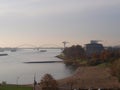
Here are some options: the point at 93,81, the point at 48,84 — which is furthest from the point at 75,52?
the point at 48,84

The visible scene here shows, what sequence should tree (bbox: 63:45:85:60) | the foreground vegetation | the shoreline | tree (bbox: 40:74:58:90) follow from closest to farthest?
tree (bbox: 40:74:58:90)
the shoreline
the foreground vegetation
tree (bbox: 63:45:85:60)

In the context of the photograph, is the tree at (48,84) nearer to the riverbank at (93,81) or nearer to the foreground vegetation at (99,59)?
the riverbank at (93,81)

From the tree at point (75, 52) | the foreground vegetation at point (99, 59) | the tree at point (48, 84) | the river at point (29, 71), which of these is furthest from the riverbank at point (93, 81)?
the tree at point (75, 52)

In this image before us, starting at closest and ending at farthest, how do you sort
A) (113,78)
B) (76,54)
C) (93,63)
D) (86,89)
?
(86,89) → (113,78) → (93,63) → (76,54)

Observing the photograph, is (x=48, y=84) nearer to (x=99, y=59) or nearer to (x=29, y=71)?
(x=29, y=71)

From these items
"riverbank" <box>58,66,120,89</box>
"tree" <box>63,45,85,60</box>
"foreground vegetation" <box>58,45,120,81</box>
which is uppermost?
"tree" <box>63,45,85,60</box>

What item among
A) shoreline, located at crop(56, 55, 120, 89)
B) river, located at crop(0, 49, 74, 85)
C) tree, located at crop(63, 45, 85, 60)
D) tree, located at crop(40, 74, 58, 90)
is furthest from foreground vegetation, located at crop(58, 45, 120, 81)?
tree, located at crop(40, 74, 58, 90)

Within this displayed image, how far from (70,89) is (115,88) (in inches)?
80.2

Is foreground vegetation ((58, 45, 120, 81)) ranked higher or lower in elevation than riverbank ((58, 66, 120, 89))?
higher

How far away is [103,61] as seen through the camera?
102ft

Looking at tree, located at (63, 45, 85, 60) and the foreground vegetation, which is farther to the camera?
tree, located at (63, 45, 85, 60)

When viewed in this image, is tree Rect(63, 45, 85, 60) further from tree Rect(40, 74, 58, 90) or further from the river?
tree Rect(40, 74, 58, 90)

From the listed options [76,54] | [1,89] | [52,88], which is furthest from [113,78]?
[76,54]

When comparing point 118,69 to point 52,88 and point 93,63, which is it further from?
point 93,63
